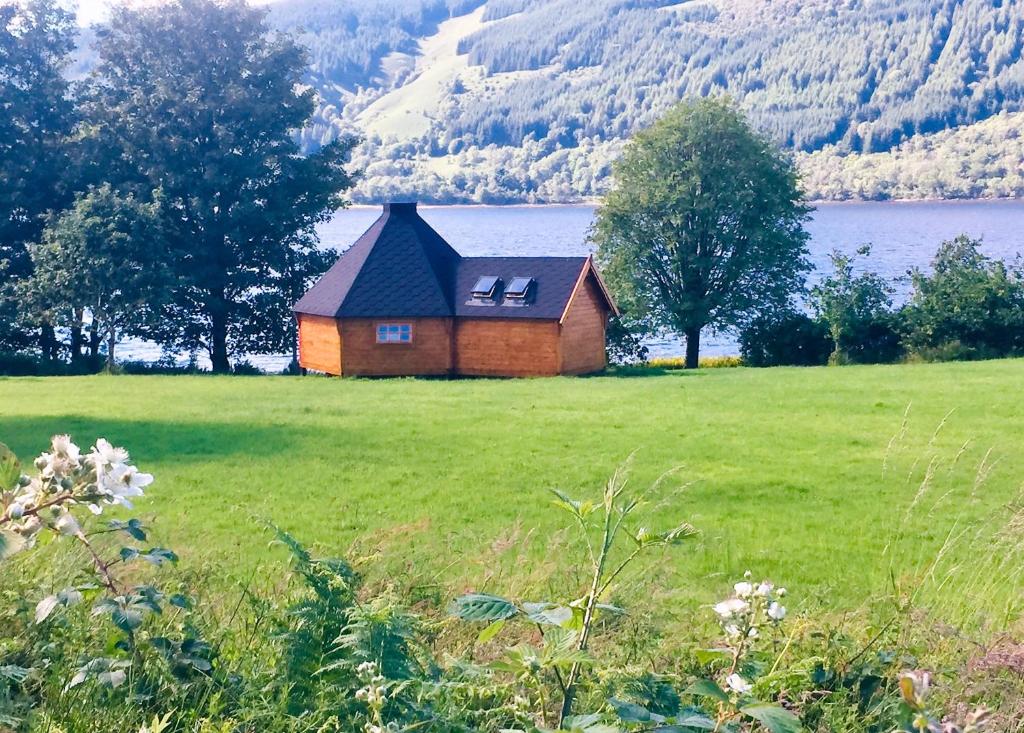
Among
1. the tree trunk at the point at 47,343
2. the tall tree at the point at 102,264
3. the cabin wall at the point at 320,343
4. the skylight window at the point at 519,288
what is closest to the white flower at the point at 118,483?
the skylight window at the point at 519,288

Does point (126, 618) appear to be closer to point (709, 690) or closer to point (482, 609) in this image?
point (482, 609)

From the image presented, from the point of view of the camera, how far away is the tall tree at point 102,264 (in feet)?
126

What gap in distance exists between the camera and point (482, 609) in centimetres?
301

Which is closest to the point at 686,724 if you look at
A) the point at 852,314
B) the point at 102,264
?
the point at 102,264

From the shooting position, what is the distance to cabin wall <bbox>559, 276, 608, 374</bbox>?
114 feet

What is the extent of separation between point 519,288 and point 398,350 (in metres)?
4.82

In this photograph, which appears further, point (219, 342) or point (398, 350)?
point (219, 342)

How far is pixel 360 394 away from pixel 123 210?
54.8 feet

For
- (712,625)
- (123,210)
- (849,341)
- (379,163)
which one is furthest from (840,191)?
(712,625)

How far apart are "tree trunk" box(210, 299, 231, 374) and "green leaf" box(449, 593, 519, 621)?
42.9 meters

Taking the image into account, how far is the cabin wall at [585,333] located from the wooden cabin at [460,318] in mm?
35

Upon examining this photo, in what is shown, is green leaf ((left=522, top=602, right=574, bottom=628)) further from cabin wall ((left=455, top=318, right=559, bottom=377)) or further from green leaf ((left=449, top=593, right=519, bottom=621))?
cabin wall ((left=455, top=318, right=559, bottom=377))

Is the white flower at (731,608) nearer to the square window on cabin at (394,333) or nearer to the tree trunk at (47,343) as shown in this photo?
the square window on cabin at (394,333)

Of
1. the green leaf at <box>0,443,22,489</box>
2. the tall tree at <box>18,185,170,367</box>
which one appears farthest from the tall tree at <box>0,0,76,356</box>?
the green leaf at <box>0,443,22,489</box>
